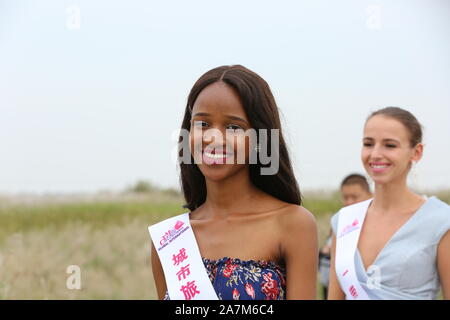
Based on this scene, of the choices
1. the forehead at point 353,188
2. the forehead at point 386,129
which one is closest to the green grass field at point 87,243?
the forehead at point 353,188

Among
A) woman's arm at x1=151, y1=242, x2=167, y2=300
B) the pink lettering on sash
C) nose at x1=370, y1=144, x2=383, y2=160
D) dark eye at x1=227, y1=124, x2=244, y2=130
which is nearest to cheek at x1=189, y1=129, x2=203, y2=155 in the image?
dark eye at x1=227, y1=124, x2=244, y2=130

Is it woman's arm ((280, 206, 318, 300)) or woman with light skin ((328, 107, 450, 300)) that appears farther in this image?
woman with light skin ((328, 107, 450, 300))

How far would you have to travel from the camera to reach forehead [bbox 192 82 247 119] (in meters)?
2.56

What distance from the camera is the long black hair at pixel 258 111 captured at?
8.54ft

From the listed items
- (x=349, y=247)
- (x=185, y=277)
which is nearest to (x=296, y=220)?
(x=185, y=277)

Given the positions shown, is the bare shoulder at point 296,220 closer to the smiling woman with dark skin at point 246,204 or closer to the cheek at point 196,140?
the smiling woman with dark skin at point 246,204

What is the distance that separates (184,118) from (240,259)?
0.62 meters

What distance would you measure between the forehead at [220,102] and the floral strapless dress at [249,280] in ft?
1.70

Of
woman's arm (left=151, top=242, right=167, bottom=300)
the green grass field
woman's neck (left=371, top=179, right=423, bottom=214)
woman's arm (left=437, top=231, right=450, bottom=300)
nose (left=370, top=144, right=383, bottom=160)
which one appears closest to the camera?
woman's arm (left=151, top=242, right=167, bottom=300)

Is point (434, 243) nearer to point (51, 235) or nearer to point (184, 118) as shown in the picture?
point (184, 118)

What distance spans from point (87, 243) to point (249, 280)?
8.80 m

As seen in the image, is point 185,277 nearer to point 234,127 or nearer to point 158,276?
point 158,276

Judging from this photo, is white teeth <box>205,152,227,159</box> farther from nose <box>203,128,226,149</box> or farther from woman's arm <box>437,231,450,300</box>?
woman's arm <box>437,231,450,300</box>

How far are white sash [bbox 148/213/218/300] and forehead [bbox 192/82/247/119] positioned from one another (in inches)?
20.8
